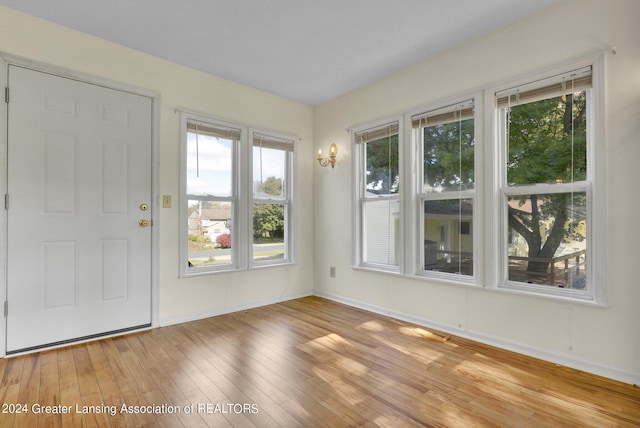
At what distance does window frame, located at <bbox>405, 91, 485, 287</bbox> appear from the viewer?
286 cm

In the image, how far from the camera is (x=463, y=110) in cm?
301

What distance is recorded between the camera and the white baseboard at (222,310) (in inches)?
130

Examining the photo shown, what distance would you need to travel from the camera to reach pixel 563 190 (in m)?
2.44

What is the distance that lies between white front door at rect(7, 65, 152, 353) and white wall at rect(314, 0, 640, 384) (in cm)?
262

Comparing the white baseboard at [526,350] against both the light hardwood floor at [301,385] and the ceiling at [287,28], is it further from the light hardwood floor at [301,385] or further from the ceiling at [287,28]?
the ceiling at [287,28]

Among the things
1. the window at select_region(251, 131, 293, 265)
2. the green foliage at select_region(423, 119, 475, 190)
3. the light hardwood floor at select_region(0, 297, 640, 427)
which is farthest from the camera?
the window at select_region(251, 131, 293, 265)

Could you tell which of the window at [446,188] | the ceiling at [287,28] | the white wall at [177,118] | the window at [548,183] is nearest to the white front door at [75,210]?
the white wall at [177,118]

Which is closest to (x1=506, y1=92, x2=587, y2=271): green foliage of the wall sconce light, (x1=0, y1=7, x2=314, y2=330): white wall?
the wall sconce light

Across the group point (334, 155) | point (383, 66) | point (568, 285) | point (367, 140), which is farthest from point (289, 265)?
point (568, 285)

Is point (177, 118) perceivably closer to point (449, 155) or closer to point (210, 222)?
point (210, 222)

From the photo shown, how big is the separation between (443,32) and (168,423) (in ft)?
11.4

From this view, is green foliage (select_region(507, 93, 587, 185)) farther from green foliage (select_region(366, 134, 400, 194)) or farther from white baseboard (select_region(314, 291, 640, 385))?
white baseboard (select_region(314, 291, 640, 385))

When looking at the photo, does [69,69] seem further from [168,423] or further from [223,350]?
[168,423]

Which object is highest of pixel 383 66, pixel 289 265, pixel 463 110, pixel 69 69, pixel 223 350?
pixel 383 66
